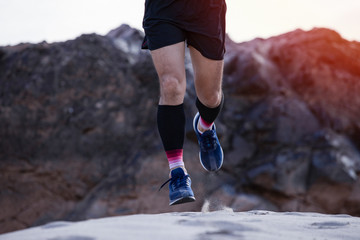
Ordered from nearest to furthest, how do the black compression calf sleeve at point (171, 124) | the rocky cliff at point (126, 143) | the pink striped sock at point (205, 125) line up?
the black compression calf sleeve at point (171, 124)
the pink striped sock at point (205, 125)
the rocky cliff at point (126, 143)

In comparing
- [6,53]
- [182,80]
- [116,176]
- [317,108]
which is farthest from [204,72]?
[6,53]

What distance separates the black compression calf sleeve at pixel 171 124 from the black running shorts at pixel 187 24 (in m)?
0.30

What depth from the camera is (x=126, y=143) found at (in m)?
5.08

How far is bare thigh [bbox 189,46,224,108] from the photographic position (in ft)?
6.53

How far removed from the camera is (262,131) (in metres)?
5.46

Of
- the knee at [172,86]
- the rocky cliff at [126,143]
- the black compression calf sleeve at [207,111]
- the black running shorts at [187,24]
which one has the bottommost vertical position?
the rocky cliff at [126,143]

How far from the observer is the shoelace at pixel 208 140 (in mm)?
2379

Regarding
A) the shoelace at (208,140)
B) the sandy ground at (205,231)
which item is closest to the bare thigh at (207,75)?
the shoelace at (208,140)

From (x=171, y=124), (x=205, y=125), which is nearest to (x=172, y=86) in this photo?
(x=171, y=124)

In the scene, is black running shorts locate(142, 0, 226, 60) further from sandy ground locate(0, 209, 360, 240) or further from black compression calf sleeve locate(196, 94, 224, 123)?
sandy ground locate(0, 209, 360, 240)

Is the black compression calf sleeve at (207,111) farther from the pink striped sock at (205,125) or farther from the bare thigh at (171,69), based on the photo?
the bare thigh at (171,69)

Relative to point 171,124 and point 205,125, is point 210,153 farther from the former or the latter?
point 171,124

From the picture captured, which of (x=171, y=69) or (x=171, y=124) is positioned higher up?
(x=171, y=69)

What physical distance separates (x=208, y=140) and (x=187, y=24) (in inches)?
30.5
